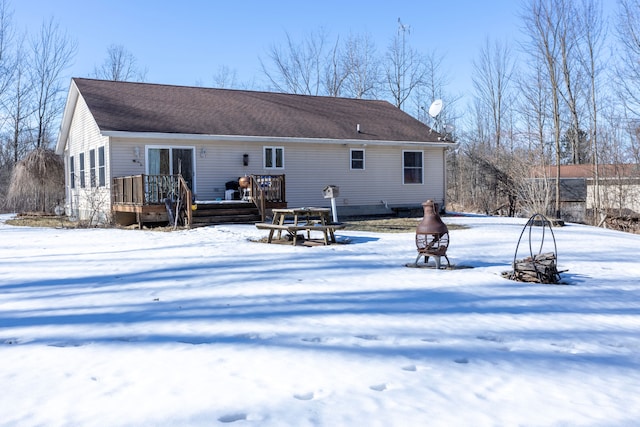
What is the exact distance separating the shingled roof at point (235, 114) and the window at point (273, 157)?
56cm

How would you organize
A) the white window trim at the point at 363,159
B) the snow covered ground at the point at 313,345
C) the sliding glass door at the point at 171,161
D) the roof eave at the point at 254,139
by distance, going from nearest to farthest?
the snow covered ground at the point at 313,345 → the roof eave at the point at 254,139 → the sliding glass door at the point at 171,161 → the white window trim at the point at 363,159

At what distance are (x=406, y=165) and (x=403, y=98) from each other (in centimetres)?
1844

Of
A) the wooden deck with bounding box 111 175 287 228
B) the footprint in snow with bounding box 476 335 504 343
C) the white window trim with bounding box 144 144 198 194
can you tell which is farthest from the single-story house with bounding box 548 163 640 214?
the footprint in snow with bounding box 476 335 504 343

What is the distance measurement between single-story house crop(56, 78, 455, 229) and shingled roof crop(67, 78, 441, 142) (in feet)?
0.14

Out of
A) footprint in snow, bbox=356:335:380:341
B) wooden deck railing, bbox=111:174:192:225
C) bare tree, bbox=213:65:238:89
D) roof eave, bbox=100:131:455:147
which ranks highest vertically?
bare tree, bbox=213:65:238:89

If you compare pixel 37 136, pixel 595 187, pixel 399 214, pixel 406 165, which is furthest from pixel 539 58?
pixel 37 136

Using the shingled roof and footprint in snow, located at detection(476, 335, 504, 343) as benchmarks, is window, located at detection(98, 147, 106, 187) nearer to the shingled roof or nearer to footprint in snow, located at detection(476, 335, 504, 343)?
the shingled roof

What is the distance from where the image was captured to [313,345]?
408cm

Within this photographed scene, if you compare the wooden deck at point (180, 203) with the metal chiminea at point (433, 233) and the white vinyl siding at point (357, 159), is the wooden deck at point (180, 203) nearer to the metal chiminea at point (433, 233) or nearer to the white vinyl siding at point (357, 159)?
the white vinyl siding at point (357, 159)

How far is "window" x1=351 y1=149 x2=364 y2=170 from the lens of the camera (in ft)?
62.2

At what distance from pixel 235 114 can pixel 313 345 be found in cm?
1523

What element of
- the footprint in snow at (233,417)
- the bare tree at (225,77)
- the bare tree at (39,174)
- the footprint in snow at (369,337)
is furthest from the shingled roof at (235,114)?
the bare tree at (225,77)

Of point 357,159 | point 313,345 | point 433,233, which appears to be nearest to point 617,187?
point 357,159

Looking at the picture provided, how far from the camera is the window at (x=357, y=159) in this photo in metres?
19.0
